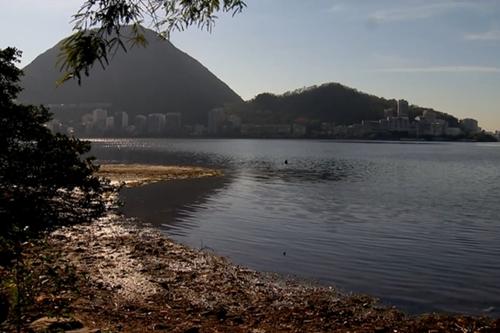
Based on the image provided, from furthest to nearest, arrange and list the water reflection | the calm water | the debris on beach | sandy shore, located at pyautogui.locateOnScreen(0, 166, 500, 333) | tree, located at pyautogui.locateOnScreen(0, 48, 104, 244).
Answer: the water reflection < tree, located at pyautogui.locateOnScreen(0, 48, 104, 244) < the calm water < the debris on beach < sandy shore, located at pyautogui.locateOnScreen(0, 166, 500, 333)

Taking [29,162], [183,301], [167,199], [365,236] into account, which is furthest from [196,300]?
[167,199]

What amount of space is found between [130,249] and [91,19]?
1339 centimetres

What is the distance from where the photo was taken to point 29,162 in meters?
21.4

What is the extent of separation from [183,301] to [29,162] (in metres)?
12.4

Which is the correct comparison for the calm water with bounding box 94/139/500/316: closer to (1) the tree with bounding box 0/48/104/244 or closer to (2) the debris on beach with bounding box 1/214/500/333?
(2) the debris on beach with bounding box 1/214/500/333

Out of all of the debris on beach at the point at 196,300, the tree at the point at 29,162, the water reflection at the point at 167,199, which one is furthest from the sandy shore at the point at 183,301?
the water reflection at the point at 167,199

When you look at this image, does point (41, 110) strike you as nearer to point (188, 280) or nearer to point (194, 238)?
point (194, 238)

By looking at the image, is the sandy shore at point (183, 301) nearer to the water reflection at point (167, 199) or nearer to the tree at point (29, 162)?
the tree at point (29, 162)

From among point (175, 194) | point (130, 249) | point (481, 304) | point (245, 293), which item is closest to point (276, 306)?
point (245, 293)

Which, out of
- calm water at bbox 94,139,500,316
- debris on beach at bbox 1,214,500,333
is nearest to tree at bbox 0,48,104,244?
debris on beach at bbox 1,214,500,333

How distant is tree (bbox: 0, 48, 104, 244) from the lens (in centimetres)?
2055

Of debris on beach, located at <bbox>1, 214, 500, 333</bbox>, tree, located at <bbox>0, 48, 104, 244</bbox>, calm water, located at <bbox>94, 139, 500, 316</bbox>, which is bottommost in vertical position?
calm water, located at <bbox>94, 139, 500, 316</bbox>

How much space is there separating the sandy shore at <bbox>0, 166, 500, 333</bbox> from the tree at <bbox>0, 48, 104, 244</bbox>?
3.97m

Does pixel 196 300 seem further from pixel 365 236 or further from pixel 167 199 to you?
pixel 167 199
